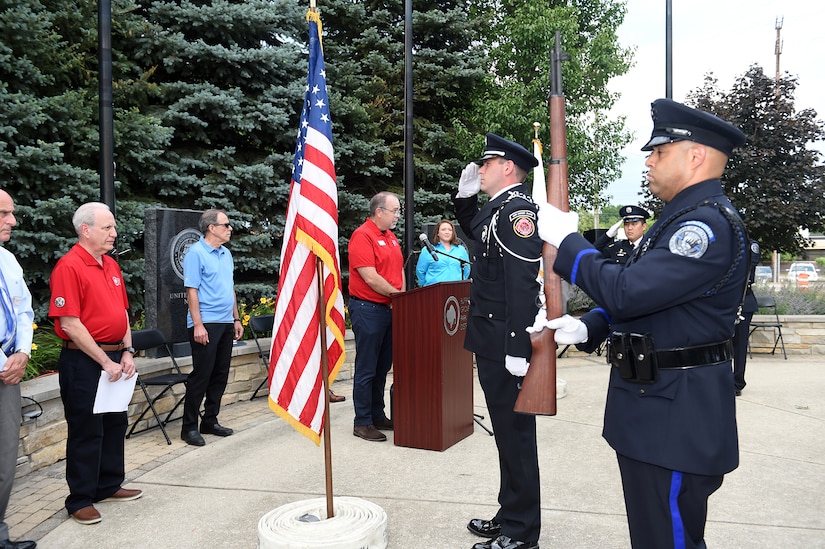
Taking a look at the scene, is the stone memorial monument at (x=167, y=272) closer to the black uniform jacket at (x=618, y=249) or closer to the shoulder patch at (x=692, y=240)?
the black uniform jacket at (x=618, y=249)

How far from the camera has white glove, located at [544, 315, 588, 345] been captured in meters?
2.38

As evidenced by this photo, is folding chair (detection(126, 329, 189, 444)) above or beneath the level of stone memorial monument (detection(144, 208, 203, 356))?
beneath

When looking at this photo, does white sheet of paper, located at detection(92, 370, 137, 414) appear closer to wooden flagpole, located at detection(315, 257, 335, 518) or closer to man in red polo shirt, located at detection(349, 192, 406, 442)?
wooden flagpole, located at detection(315, 257, 335, 518)

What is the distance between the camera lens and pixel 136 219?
8.27m

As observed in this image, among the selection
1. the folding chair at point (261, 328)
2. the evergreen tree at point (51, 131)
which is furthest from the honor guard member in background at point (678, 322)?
the evergreen tree at point (51, 131)

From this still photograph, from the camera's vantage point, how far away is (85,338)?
380cm

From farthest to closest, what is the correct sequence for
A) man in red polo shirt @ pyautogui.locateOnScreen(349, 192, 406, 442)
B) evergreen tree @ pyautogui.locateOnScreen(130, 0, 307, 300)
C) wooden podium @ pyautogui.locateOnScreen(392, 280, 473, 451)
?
evergreen tree @ pyautogui.locateOnScreen(130, 0, 307, 300) → man in red polo shirt @ pyautogui.locateOnScreen(349, 192, 406, 442) → wooden podium @ pyautogui.locateOnScreen(392, 280, 473, 451)

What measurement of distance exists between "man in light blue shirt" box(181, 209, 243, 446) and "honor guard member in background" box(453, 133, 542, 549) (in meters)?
2.82

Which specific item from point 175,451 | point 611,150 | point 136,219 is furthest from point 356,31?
point 175,451

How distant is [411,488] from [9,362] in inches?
Answer: 101

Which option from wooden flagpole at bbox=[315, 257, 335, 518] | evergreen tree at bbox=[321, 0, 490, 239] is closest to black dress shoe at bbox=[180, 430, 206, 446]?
wooden flagpole at bbox=[315, 257, 335, 518]

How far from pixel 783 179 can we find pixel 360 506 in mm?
13004

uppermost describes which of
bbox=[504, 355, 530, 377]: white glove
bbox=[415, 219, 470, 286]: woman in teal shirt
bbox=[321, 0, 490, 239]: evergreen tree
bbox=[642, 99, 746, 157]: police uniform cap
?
bbox=[321, 0, 490, 239]: evergreen tree

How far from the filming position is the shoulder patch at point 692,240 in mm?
1981
